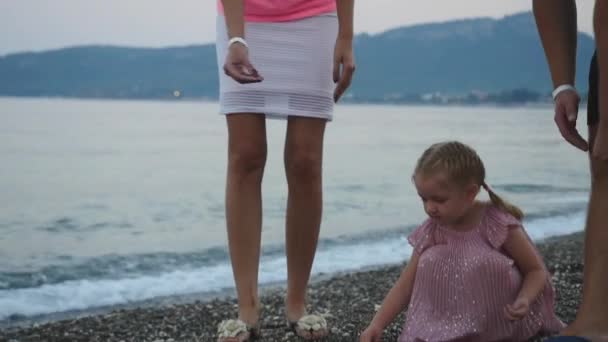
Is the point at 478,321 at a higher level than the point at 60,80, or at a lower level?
higher

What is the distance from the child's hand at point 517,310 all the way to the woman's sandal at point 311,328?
973 millimetres

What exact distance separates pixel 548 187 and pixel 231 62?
12.7 metres

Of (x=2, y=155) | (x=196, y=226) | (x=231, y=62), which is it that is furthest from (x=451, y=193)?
(x=2, y=155)

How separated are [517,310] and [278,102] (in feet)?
3.92

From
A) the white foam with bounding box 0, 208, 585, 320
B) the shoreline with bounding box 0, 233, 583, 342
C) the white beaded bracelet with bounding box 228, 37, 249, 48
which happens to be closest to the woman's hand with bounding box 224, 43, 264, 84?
the white beaded bracelet with bounding box 228, 37, 249, 48

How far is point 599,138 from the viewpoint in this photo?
275 cm

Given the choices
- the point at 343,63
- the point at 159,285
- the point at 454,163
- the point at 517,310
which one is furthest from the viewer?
the point at 159,285

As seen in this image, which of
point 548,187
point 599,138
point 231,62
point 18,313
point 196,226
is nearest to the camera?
point 599,138

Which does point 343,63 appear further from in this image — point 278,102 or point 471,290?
point 471,290

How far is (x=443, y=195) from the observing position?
2971 mm

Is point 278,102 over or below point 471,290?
over

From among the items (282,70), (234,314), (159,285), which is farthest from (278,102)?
(159,285)

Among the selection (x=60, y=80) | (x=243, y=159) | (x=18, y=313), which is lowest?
(x=60, y=80)

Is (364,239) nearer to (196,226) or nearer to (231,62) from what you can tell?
(196,226)
